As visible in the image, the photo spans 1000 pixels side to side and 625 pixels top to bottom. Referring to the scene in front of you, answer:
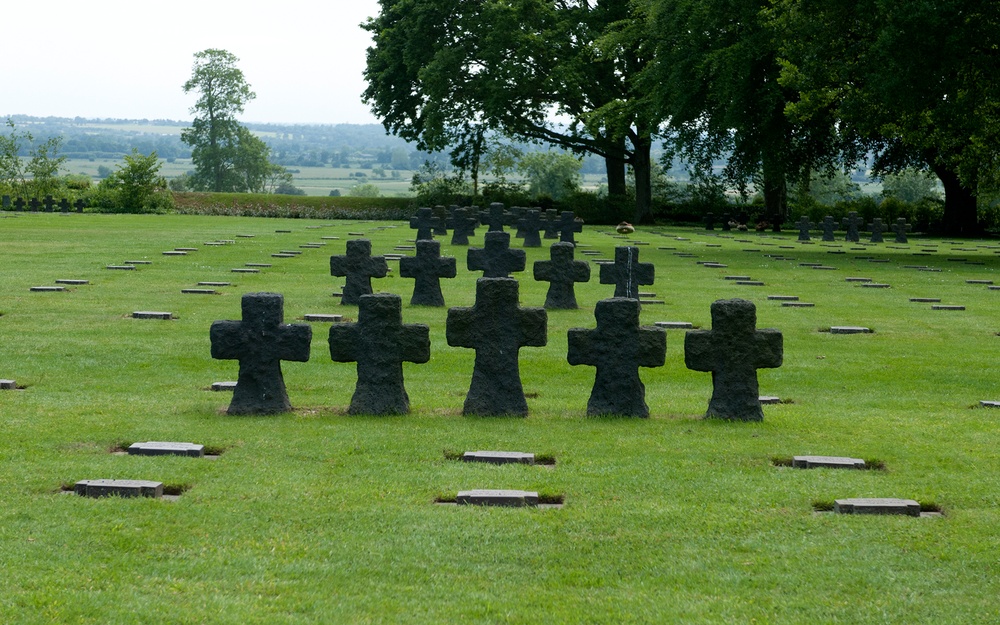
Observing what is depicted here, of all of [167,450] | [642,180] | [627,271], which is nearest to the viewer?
[167,450]

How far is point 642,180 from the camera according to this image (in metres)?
55.6

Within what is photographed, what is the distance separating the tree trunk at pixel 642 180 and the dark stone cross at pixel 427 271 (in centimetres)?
3583

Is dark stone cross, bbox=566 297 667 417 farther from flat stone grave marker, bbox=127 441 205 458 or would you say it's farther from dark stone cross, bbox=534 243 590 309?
dark stone cross, bbox=534 243 590 309

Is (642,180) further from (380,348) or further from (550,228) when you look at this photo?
(380,348)

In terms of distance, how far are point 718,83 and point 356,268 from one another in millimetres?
22239

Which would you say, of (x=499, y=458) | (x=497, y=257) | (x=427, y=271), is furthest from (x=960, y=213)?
(x=499, y=458)

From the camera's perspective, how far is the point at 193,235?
3650 cm

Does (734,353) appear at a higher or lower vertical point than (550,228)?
lower

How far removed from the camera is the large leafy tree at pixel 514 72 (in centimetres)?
5281

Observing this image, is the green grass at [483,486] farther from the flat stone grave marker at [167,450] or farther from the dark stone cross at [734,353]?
the dark stone cross at [734,353]

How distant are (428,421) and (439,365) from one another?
3468mm

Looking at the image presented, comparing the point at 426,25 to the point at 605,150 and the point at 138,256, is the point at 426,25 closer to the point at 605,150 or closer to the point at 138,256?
the point at 605,150

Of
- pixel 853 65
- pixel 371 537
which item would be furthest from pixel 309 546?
pixel 853 65

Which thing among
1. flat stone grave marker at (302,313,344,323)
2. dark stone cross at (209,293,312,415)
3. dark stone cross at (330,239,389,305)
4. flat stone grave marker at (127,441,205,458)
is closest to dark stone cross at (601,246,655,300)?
dark stone cross at (330,239,389,305)
